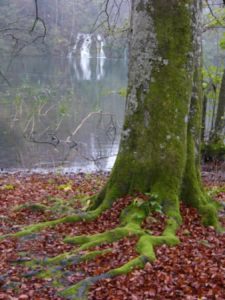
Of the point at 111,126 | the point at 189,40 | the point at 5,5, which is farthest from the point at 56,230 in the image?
the point at 5,5

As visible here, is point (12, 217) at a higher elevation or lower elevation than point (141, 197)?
lower

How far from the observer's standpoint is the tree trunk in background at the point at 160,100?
6953 mm

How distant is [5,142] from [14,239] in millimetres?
18703

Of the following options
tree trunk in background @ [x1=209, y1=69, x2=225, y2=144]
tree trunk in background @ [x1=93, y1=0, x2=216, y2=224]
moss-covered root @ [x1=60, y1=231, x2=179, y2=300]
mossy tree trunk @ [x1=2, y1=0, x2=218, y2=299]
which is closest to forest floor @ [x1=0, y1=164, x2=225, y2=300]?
moss-covered root @ [x1=60, y1=231, x2=179, y2=300]

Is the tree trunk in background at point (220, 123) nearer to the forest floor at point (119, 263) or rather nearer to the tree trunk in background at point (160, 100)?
the forest floor at point (119, 263)

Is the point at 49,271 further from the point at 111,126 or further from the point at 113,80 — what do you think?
the point at 113,80

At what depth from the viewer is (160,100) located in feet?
22.8

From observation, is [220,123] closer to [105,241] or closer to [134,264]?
[105,241]

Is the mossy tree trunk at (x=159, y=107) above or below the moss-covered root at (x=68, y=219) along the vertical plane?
above

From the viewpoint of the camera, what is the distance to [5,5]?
242 ft

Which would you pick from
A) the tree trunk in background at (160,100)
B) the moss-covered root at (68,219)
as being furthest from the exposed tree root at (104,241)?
the tree trunk in background at (160,100)

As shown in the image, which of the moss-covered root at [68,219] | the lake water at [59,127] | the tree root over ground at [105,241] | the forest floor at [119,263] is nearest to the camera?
the forest floor at [119,263]

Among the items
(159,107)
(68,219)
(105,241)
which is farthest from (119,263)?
(159,107)

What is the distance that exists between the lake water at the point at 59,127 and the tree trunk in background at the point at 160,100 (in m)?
12.4
